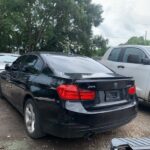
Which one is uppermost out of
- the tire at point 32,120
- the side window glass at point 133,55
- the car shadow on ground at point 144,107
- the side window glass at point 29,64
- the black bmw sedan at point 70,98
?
the side window glass at point 133,55

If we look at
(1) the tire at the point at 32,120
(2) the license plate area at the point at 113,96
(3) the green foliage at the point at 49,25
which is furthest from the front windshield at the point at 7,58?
(3) the green foliage at the point at 49,25

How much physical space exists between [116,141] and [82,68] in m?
2.63

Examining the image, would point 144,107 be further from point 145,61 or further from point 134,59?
point 145,61

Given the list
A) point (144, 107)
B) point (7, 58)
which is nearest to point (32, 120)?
point (144, 107)

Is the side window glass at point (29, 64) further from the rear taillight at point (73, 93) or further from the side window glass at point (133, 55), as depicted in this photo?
the side window glass at point (133, 55)

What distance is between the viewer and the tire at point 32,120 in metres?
4.36

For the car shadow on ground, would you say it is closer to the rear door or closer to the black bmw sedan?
the black bmw sedan

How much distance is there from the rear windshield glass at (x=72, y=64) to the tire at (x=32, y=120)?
0.78 meters

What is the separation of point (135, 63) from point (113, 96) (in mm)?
2926

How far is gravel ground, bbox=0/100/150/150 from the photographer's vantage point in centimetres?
438

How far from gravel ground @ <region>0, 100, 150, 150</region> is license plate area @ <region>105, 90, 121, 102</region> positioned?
851 millimetres

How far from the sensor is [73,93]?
391cm

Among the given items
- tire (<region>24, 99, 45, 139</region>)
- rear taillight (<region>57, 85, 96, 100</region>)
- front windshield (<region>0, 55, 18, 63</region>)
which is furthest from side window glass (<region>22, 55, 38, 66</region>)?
front windshield (<region>0, 55, 18, 63</region>)

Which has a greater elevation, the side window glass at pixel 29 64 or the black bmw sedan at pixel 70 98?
the side window glass at pixel 29 64
